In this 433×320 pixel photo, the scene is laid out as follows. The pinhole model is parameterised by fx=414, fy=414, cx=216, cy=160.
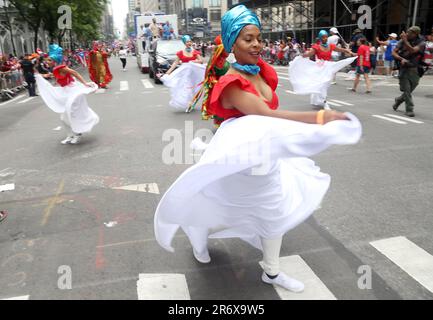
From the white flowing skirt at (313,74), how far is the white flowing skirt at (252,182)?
25.2 feet

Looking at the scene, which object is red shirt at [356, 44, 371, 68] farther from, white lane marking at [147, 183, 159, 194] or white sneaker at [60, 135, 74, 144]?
white lane marking at [147, 183, 159, 194]

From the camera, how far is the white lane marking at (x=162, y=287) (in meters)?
3.05

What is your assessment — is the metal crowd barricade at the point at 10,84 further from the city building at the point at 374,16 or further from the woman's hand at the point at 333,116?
the woman's hand at the point at 333,116

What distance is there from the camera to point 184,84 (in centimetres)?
1134

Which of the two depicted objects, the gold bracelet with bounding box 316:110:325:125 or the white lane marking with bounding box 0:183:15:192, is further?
the white lane marking with bounding box 0:183:15:192

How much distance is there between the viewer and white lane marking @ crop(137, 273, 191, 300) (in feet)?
10.0

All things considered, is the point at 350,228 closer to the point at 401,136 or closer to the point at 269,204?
the point at 269,204

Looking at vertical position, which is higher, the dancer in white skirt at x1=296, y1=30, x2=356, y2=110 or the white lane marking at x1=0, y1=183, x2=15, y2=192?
the dancer in white skirt at x1=296, y1=30, x2=356, y2=110

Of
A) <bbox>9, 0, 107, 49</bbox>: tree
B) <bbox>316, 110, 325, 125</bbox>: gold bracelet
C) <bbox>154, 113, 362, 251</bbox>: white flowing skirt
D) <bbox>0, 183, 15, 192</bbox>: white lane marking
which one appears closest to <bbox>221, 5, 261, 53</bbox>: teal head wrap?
<bbox>154, 113, 362, 251</bbox>: white flowing skirt

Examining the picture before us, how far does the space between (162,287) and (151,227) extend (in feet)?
3.73

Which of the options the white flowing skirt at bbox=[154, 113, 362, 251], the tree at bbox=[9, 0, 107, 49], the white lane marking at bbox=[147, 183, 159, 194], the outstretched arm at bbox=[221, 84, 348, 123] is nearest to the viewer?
the white flowing skirt at bbox=[154, 113, 362, 251]

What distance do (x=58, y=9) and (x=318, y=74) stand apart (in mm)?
24600

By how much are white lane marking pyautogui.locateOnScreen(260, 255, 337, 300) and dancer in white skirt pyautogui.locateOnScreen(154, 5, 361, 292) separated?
0.19ft
